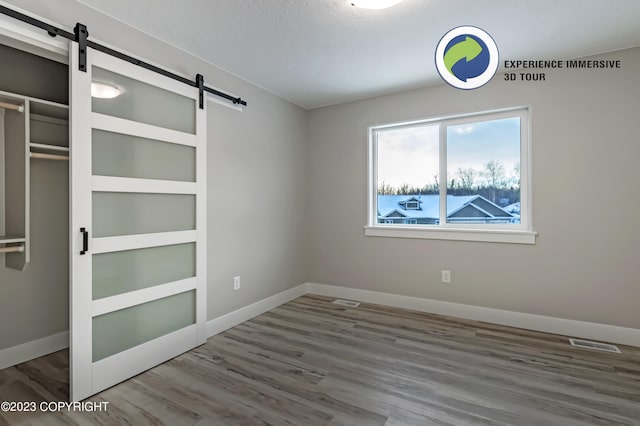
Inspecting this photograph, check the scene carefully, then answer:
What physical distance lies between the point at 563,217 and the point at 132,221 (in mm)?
3702

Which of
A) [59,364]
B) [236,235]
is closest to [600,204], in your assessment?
[236,235]

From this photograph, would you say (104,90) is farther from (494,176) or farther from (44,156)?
(494,176)

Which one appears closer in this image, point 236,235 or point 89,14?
point 89,14

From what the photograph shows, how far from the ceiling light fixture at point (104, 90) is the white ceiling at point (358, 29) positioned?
517mm

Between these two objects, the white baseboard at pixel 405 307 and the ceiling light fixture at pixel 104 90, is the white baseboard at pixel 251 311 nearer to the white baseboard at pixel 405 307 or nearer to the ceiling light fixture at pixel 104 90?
the white baseboard at pixel 405 307

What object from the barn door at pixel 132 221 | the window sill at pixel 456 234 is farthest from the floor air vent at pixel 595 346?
the barn door at pixel 132 221

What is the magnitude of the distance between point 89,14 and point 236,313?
2.72 meters

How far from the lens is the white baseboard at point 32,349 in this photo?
243 cm

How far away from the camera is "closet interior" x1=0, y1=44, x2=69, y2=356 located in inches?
94.2

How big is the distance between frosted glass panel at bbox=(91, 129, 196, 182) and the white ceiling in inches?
34.2

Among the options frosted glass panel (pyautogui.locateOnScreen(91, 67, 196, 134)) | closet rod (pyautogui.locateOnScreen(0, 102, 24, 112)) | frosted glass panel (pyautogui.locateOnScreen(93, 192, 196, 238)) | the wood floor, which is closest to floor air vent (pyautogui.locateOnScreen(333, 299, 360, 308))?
the wood floor

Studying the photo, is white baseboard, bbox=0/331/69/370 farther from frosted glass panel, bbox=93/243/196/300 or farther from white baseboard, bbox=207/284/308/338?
white baseboard, bbox=207/284/308/338

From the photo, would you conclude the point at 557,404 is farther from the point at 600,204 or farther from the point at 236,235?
the point at 236,235

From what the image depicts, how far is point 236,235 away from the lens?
3363 mm
